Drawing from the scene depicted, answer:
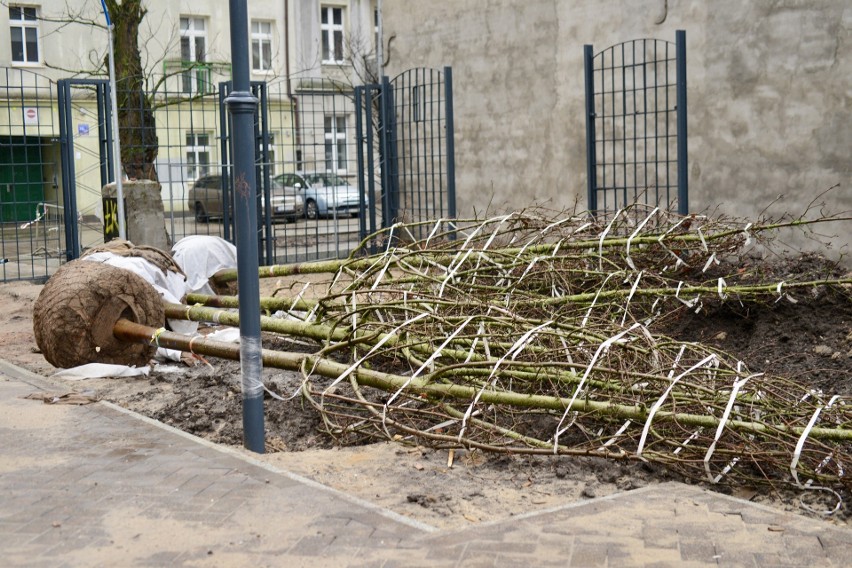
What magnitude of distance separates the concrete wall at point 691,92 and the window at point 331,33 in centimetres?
2083

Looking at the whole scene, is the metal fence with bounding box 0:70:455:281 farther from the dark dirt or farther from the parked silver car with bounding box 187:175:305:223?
the dark dirt

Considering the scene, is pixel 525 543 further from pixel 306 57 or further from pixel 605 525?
pixel 306 57

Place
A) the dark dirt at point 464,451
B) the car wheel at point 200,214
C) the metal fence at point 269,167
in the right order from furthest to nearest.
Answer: the car wheel at point 200,214 < the metal fence at point 269,167 < the dark dirt at point 464,451

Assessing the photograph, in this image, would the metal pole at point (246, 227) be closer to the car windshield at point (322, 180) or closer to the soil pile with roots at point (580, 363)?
the soil pile with roots at point (580, 363)

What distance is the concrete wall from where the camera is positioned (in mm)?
10477

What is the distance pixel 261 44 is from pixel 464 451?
104ft

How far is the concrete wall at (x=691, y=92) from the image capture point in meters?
10.5

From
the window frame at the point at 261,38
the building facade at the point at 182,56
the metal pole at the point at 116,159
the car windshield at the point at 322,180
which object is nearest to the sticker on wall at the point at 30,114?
the building facade at the point at 182,56

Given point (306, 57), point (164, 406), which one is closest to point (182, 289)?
point (164, 406)

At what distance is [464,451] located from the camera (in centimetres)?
565

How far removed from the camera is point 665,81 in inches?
482

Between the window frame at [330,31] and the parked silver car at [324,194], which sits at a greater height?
the window frame at [330,31]

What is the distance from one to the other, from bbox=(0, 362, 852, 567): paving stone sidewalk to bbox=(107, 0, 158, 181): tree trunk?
9.36 metres

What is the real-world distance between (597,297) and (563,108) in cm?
696
